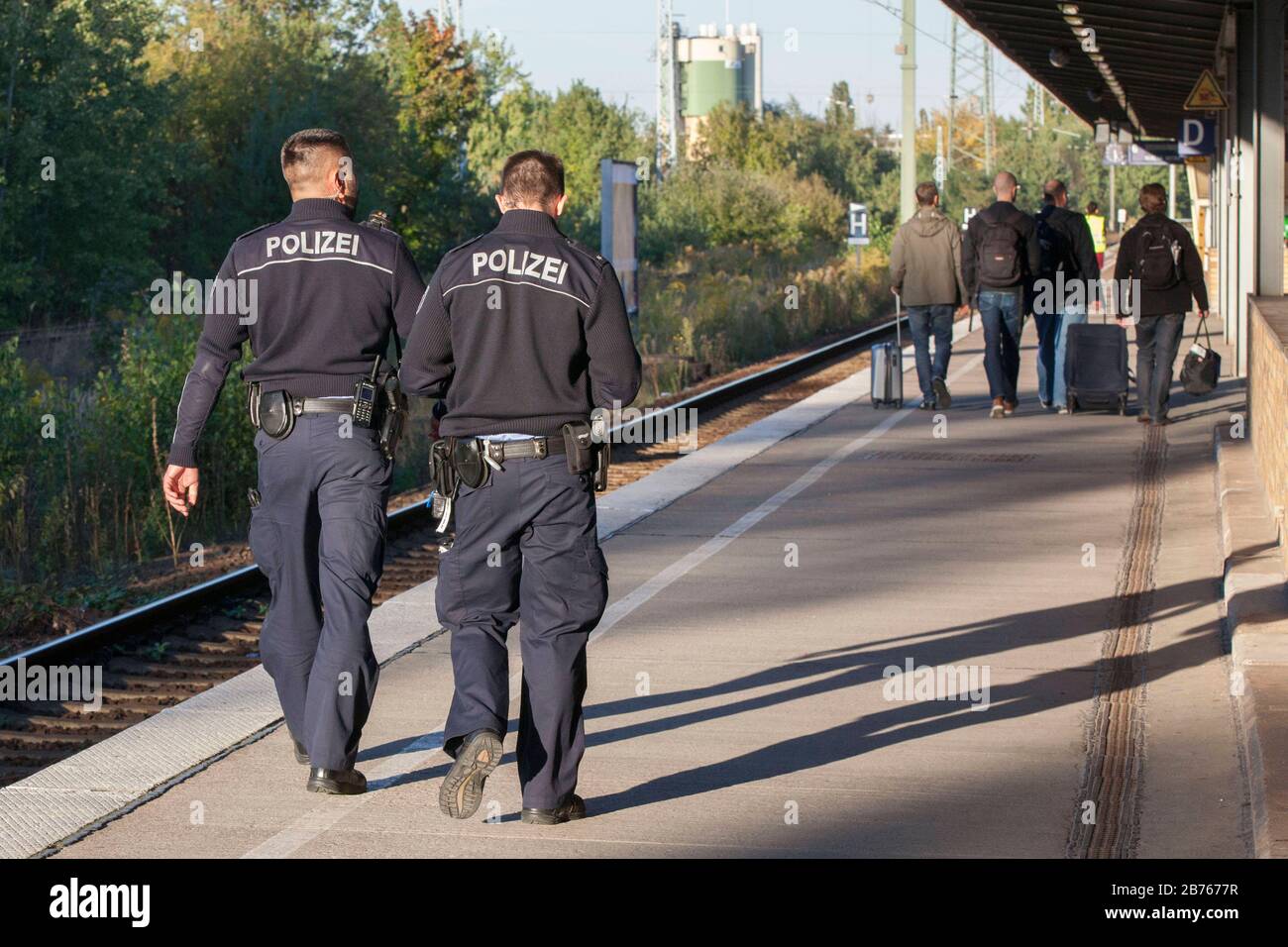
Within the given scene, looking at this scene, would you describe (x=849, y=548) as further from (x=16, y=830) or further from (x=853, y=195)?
(x=853, y=195)

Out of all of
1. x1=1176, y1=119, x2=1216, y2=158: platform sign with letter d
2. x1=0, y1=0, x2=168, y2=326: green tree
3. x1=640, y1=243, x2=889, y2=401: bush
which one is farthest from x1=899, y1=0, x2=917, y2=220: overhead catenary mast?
x1=0, y1=0, x2=168, y2=326: green tree

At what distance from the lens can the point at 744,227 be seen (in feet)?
212

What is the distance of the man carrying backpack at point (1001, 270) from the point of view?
16656 mm

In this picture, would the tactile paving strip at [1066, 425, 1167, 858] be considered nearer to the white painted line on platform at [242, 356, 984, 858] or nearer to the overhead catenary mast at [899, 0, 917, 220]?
the white painted line on platform at [242, 356, 984, 858]

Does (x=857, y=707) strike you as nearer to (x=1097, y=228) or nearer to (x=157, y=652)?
(x=157, y=652)

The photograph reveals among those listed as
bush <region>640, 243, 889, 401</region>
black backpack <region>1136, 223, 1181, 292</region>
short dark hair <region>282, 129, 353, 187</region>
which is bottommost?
bush <region>640, 243, 889, 401</region>

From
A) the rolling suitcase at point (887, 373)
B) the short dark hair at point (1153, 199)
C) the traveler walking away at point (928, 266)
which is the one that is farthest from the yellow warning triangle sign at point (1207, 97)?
the short dark hair at point (1153, 199)

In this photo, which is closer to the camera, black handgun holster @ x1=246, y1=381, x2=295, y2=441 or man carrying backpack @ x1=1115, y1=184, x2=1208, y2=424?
black handgun holster @ x1=246, y1=381, x2=295, y2=441

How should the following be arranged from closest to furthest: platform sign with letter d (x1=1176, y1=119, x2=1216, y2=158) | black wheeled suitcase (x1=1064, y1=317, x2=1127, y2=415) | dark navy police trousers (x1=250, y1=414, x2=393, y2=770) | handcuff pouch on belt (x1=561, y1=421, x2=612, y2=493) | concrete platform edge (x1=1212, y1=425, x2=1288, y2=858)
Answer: handcuff pouch on belt (x1=561, y1=421, x2=612, y2=493) → concrete platform edge (x1=1212, y1=425, x2=1288, y2=858) → dark navy police trousers (x1=250, y1=414, x2=393, y2=770) → black wheeled suitcase (x1=1064, y1=317, x2=1127, y2=415) → platform sign with letter d (x1=1176, y1=119, x2=1216, y2=158)

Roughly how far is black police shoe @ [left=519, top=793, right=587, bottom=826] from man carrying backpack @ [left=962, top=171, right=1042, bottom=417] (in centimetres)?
1134

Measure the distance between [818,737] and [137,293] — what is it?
2776 cm

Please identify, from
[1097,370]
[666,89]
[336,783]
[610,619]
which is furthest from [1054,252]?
[666,89]

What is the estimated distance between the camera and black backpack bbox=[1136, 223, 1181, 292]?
15.5 metres

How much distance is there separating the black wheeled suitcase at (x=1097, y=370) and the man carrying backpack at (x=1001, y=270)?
1.81 ft
